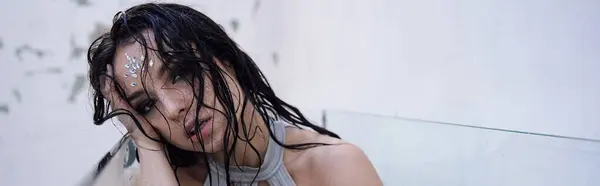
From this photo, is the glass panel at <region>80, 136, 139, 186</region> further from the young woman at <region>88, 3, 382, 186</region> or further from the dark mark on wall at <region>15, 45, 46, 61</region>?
the dark mark on wall at <region>15, 45, 46, 61</region>

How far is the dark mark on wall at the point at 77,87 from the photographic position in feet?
3.97

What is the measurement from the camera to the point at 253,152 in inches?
33.7

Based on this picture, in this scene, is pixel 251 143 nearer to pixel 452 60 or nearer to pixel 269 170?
pixel 269 170

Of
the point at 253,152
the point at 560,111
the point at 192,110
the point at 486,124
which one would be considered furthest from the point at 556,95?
the point at 192,110

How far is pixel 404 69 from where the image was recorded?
136cm

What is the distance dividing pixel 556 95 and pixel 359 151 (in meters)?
0.45

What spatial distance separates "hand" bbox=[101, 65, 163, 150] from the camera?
77 cm

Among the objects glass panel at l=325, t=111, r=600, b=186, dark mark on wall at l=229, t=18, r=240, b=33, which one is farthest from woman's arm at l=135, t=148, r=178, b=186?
dark mark on wall at l=229, t=18, r=240, b=33

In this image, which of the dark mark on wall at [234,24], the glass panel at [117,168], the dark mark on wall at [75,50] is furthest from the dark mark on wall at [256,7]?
the glass panel at [117,168]

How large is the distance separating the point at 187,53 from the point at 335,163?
25 cm

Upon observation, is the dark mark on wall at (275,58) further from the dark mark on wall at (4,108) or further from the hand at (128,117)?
the hand at (128,117)

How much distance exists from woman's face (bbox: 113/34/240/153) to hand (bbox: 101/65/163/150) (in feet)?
0.05

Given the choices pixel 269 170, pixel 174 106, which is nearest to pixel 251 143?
pixel 269 170

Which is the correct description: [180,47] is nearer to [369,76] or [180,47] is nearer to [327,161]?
[327,161]
